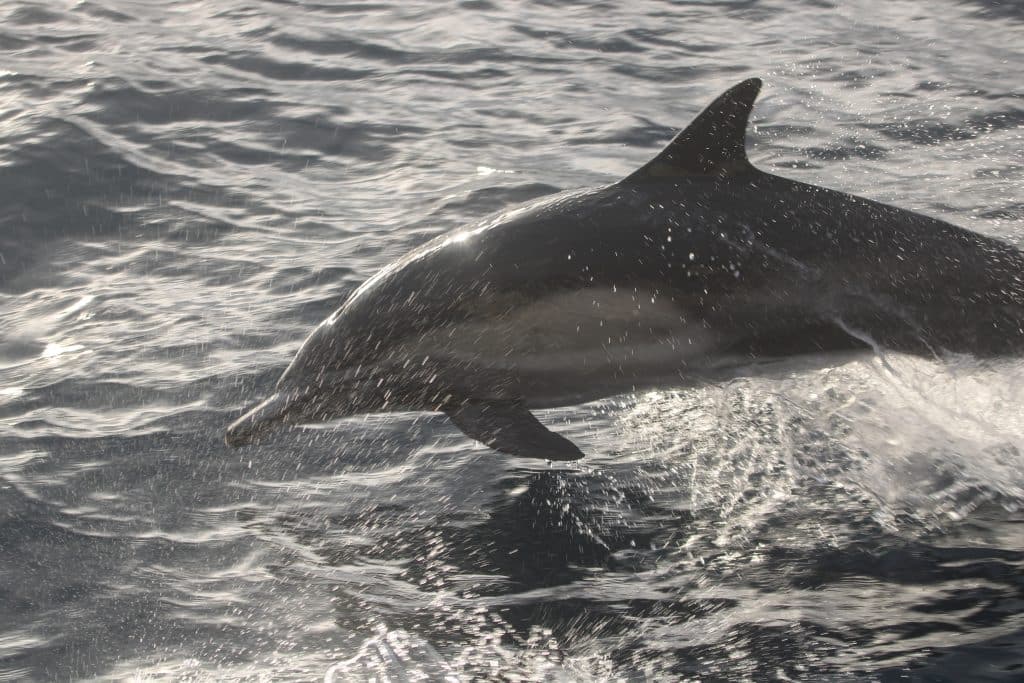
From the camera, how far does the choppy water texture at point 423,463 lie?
4777mm

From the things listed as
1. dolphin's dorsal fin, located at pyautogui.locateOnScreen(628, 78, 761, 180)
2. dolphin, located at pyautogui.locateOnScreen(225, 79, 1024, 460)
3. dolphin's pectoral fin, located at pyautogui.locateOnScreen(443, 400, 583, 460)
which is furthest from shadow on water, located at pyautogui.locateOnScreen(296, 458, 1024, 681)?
dolphin's dorsal fin, located at pyautogui.locateOnScreen(628, 78, 761, 180)

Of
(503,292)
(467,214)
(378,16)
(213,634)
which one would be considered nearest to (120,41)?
(378,16)

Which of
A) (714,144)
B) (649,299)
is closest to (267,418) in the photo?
(649,299)

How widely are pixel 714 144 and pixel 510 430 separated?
1842 mm

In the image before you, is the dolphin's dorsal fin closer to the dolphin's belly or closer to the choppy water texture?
the dolphin's belly

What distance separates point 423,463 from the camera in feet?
21.5

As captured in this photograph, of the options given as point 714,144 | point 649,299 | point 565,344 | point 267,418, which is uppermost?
point 714,144

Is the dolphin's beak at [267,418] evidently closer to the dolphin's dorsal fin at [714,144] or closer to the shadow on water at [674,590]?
the shadow on water at [674,590]

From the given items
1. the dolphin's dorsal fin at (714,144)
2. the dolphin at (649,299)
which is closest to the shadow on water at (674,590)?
the dolphin at (649,299)

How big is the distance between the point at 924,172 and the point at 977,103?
253 cm

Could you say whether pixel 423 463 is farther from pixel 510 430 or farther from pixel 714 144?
pixel 714 144

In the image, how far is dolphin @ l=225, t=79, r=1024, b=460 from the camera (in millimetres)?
5984

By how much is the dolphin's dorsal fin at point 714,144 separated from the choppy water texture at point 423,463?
46.7 inches

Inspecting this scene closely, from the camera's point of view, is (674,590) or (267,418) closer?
(674,590)
